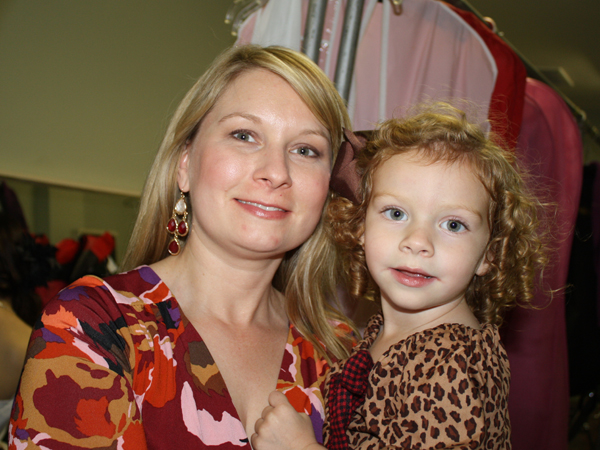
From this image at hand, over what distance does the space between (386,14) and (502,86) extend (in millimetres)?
520

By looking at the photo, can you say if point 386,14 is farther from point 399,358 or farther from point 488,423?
point 488,423

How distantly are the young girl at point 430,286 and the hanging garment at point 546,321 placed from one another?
0.57 m

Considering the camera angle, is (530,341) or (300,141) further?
(530,341)

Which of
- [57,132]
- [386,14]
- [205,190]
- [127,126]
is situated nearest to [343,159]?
[205,190]

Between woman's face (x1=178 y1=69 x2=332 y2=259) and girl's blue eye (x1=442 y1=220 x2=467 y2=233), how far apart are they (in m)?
0.38

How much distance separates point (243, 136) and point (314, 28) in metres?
0.54

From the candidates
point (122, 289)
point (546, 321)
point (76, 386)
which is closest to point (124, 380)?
point (76, 386)

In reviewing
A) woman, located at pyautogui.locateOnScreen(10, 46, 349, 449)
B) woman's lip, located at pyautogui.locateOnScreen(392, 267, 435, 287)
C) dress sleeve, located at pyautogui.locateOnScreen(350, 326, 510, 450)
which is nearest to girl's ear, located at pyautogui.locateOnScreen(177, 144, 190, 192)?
woman, located at pyautogui.locateOnScreen(10, 46, 349, 449)

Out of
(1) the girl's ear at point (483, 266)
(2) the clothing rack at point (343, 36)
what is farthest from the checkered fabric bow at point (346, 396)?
(2) the clothing rack at point (343, 36)

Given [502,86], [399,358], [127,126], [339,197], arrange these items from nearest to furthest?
[399,358]
[339,197]
[502,86]
[127,126]

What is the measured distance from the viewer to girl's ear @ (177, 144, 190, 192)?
1525 millimetres

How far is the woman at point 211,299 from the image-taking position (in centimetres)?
99

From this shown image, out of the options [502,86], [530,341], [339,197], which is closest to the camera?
[339,197]

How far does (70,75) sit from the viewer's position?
310cm
